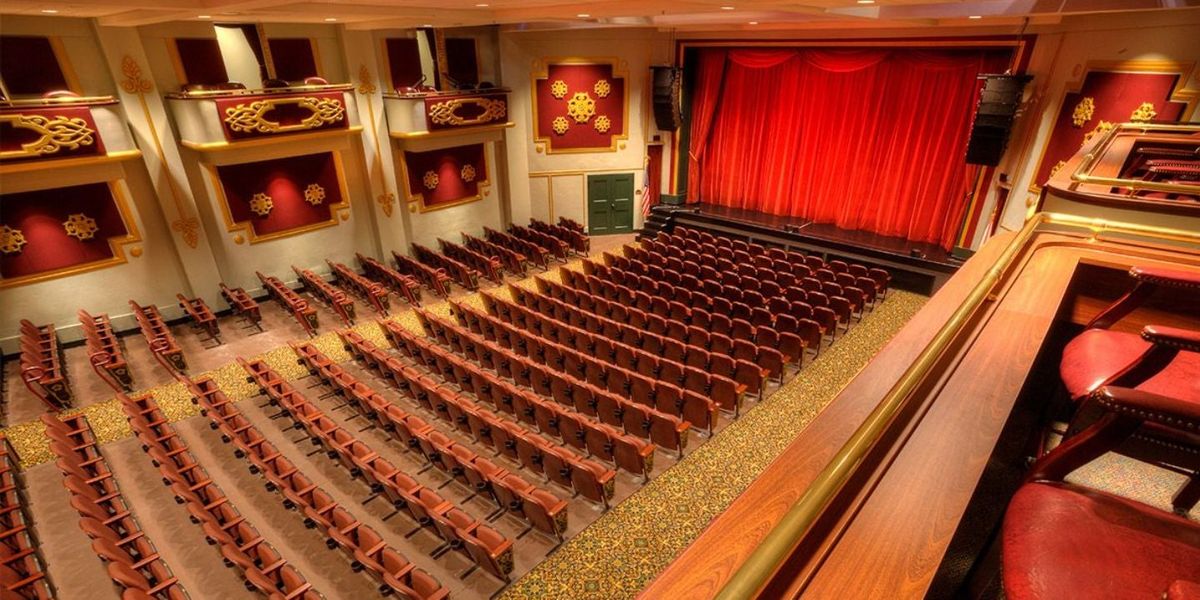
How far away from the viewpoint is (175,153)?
759 centimetres

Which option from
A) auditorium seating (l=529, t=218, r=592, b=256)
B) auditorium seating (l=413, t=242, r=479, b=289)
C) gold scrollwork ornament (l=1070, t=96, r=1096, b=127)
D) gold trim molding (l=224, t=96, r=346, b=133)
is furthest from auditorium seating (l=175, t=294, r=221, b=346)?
gold scrollwork ornament (l=1070, t=96, r=1096, b=127)

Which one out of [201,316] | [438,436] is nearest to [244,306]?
[201,316]

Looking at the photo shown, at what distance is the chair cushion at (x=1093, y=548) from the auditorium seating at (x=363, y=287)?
26.5ft

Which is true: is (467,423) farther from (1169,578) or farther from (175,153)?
(175,153)

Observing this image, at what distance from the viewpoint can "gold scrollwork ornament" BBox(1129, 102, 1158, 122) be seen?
6.27 metres

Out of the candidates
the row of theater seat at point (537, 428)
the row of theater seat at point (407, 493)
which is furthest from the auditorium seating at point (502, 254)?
the row of theater seat at point (407, 493)

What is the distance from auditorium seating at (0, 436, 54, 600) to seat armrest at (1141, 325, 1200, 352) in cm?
545

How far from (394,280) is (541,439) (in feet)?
16.8

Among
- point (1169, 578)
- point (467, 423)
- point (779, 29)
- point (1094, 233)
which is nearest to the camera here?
point (1169, 578)

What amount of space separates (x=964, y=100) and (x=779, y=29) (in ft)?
10.8

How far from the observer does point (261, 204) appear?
28.4 ft

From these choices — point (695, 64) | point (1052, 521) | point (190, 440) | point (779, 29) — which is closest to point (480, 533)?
point (1052, 521)

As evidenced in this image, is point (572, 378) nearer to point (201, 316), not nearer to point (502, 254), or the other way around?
point (502, 254)

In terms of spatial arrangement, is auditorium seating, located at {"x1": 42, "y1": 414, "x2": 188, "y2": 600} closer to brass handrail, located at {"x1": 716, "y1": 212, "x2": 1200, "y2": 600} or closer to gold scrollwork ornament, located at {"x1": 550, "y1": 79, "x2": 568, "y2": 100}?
brass handrail, located at {"x1": 716, "y1": 212, "x2": 1200, "y2": 600}
